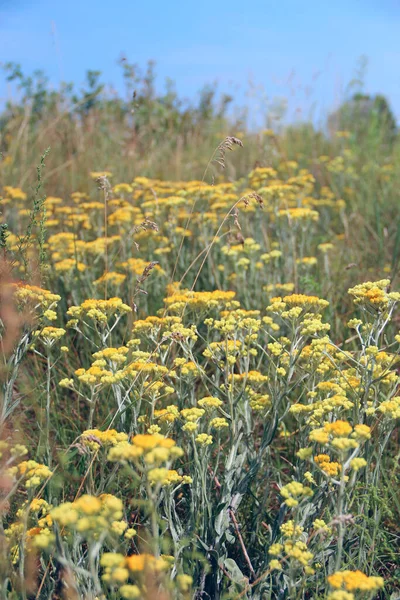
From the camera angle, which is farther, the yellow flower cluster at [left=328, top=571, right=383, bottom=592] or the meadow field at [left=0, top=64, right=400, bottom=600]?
the meadow field at [left=0, top=64, right=400, bottom=600]

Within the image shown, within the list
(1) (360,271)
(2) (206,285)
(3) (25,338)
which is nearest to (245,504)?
(3) (25,338)

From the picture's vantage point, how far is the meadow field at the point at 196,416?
1.60 metres

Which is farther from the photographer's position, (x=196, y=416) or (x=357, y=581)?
(x=196, y=416)

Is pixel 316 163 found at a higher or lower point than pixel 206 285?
higher

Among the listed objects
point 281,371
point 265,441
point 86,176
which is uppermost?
point 86,176

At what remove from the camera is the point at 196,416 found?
1874 mm

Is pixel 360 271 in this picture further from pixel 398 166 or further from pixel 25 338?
pixel 398 166

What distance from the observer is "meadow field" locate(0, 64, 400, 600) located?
63.0 inches

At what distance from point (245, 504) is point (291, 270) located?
2.03 metres

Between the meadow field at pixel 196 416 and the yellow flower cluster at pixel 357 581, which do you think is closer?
the yellow flower cluster at pixel 357 581

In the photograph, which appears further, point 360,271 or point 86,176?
point 86,176

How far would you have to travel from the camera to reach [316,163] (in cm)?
741

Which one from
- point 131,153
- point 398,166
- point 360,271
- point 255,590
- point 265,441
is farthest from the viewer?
point 398,166

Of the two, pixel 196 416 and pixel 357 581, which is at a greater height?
pixel 196 416
